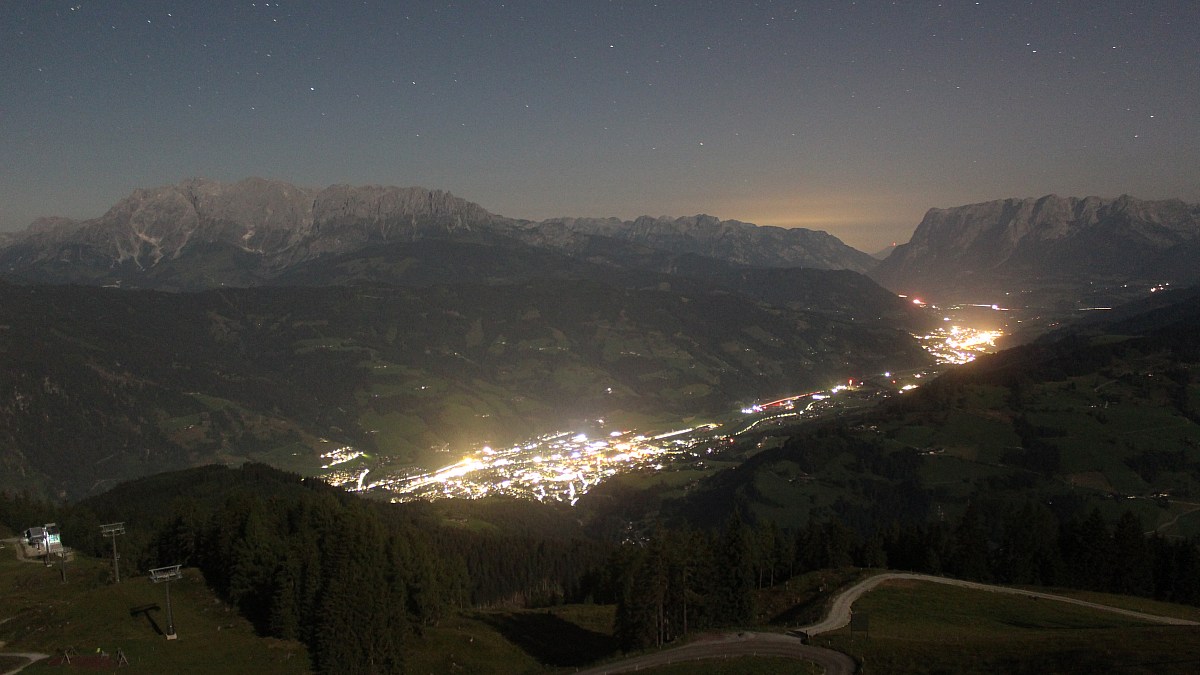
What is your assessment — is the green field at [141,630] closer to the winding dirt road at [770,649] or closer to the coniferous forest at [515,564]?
the coniferous forest at [515,564]

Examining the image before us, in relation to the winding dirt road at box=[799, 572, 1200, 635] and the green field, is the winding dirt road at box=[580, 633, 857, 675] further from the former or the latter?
the green field

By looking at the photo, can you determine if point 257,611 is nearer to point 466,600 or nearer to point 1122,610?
point 466,600

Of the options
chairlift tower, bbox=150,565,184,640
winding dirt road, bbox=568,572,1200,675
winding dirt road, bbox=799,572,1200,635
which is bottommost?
winding dirt road, bbox=799,572,1200,635

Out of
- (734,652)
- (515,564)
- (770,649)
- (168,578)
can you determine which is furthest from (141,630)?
(515,564)

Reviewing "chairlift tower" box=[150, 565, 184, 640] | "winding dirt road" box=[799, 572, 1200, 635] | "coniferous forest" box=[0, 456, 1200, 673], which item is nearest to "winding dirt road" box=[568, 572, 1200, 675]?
"winding dirt road" box=[799, 572, 1200, 635]

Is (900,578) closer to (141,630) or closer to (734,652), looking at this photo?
(734,652)

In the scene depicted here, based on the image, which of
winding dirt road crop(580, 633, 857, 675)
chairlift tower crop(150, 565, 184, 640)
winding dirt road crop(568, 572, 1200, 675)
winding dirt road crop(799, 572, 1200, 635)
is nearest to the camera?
Result: winding dirt road crop(568, 572, 1200, 675)

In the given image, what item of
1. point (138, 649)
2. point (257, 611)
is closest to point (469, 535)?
point (257, 611)

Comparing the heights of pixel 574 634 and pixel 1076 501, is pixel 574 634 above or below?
above

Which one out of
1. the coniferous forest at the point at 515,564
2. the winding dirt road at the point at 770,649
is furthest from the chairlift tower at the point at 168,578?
the winding dirt road at the point at 770,649

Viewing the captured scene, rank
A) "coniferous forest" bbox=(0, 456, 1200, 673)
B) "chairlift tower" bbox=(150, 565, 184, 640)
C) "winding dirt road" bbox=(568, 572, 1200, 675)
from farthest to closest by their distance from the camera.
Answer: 1. "coniferous forest" bbox=(0, 456, 1200, 673)
2. "chairlift tower" bbox=(150, 565, 184, 640)
3. "winding dirt road" bbox=(568, 572, 1200, 675)

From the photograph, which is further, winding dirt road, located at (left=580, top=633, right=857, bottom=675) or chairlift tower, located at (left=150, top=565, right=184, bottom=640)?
chairlift tower, located at (left=150, top=565, right=184, bottom=640)
